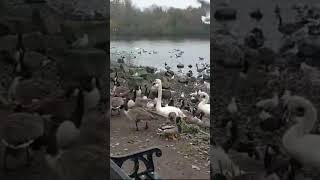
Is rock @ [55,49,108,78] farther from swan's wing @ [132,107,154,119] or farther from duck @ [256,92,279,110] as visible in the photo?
duck @ [256,92,279,110]

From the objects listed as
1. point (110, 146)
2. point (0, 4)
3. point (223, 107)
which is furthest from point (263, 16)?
point (0, 4)

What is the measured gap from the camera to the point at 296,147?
133 cm

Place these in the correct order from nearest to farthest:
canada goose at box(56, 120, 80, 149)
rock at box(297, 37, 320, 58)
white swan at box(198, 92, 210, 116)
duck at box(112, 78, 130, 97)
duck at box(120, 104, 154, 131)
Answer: rock at box(297, 37, 320, 58) → canada goose at box(56, 120, 80, 149) → white swan at box(198, 92, 210, 116) → duck at box(112, 78, 130, 97) → duck at box(120, 104, 154, 131)

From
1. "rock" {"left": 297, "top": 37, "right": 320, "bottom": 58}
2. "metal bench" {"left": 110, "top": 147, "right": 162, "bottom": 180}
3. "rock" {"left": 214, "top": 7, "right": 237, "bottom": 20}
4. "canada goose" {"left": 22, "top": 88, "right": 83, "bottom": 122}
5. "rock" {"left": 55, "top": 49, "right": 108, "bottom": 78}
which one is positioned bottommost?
"metal bench" {"left": 110, "top": 147, "right": 162, "bottom": 180}

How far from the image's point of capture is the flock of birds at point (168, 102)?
5.08 ft

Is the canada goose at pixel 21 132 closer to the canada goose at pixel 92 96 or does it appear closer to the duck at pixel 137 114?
the canada goose at pixel 92 96

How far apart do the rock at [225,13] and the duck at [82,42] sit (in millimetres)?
433

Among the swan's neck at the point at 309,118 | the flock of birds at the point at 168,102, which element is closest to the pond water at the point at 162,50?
the flock of birds at the point at 168,102

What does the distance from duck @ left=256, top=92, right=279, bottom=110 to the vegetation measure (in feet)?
0.95

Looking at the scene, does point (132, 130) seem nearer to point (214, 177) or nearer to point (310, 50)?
point (214, 177)

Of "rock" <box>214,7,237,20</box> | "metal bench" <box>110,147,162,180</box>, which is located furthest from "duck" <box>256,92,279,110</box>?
"metal bench" <box>110,147,162,180</box>

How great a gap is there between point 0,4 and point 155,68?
59cm

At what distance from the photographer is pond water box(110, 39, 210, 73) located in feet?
4.53

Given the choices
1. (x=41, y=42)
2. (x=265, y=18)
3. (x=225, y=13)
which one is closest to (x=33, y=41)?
(x=41, y=42)
